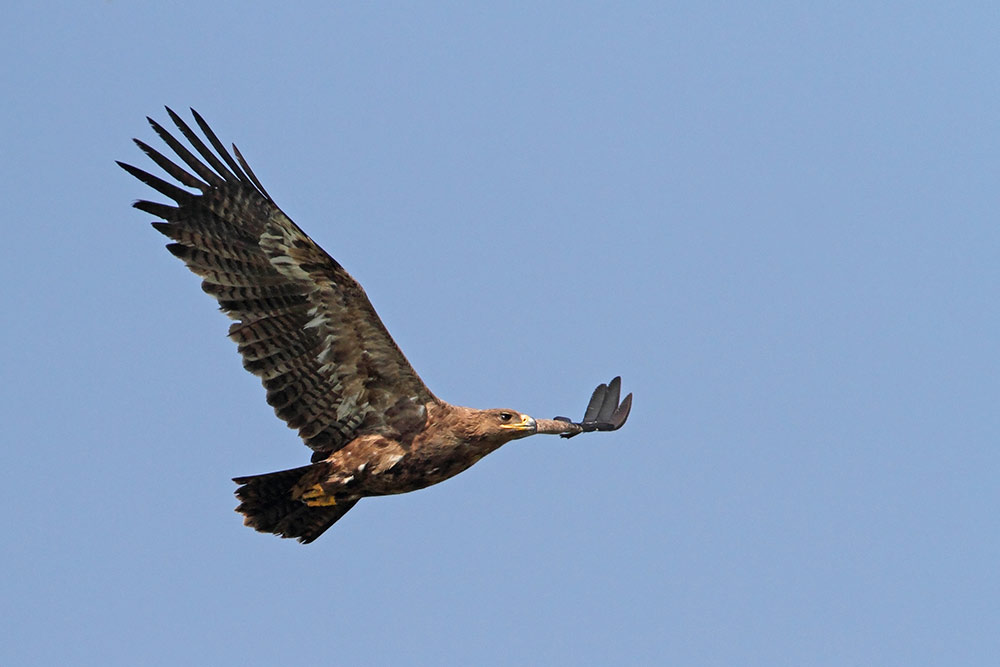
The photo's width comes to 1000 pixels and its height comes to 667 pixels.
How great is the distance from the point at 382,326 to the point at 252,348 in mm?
1057

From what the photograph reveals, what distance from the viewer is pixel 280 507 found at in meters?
14.4

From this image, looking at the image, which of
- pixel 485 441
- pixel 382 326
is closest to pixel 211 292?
pixel 382 326

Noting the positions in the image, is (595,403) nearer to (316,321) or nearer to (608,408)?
(608,408)

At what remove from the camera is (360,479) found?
46.7 feet

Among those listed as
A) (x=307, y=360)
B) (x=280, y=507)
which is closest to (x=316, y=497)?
(x=280, y=507)

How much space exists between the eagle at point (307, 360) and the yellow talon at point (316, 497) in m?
0.01

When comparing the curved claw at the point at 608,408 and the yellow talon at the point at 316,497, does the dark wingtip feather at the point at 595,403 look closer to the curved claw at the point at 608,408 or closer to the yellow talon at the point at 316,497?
the curved claw at the point at 608,408

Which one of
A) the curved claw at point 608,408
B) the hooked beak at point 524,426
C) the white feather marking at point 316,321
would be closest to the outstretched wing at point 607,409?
the curved claw at point 608,408

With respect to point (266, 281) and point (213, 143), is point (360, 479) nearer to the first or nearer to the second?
point (266, 281)

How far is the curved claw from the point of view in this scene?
17.1 metres

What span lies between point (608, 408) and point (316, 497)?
154 inches

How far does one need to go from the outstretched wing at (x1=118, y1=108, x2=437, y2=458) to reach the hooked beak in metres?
0.70

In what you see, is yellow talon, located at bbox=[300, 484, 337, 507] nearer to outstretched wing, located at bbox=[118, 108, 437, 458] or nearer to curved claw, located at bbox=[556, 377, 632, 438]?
outstretched wing, located at bbox=[118, 108, 437, 458]

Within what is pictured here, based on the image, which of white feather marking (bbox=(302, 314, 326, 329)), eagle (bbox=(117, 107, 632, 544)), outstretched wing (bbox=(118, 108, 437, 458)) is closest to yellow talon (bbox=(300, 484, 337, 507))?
eagle (bbox=(117, 107, 632, 544))
